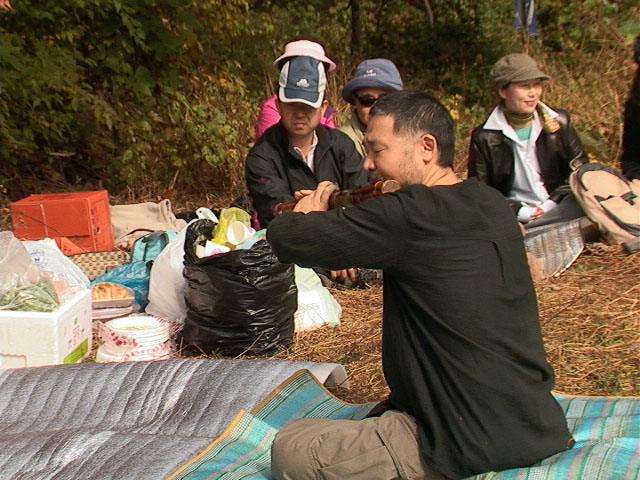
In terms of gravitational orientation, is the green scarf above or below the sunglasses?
below

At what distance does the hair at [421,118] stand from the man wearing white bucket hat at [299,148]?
2610mm

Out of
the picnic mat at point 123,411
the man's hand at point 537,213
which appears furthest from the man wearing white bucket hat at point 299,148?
the picnic mat at point 123,411

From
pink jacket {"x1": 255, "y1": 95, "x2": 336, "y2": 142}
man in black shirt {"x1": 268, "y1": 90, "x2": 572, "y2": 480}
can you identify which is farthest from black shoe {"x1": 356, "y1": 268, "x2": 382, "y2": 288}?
man in black shirt {"x1": 268, "y1": 90, "x2": 572, "y2": 480}

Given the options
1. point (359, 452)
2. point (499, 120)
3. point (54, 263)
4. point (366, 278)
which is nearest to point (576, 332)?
point (366, 278)

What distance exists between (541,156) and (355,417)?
10.3 ft

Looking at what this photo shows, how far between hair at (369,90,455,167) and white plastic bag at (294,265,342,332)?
2229 millimetres

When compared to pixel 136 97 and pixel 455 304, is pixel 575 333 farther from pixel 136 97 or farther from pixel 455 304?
pixel 136 97

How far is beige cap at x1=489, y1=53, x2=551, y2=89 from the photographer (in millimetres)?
5406

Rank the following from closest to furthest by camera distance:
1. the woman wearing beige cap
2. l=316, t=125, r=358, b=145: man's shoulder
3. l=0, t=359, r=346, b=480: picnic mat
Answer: l=0, t=359, r=346, b=480: picnic mat
l=316, t=125, r=358, b=145: man's shoulder
the woman wearing beige cap

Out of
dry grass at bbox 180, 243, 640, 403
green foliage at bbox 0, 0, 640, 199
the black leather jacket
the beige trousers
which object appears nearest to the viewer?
the beige trousers

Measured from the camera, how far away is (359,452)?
2.33 meters

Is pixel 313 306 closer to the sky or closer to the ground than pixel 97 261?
closer to the ground

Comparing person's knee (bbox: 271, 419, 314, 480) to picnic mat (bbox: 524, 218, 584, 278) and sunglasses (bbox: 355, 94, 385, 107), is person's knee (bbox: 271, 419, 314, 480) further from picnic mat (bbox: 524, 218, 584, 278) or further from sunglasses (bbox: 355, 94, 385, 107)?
sunglasses (bbox: 355, 94, 385, 107)

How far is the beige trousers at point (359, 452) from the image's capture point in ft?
7.55
